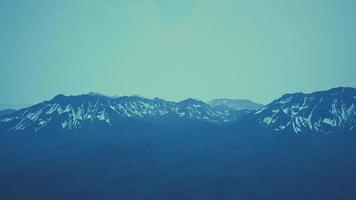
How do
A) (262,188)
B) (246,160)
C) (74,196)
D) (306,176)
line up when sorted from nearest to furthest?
(74,196) → (262,188) → (306,176) → (246,160)

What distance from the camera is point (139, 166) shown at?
588ft

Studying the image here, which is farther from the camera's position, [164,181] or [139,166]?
[139,166]

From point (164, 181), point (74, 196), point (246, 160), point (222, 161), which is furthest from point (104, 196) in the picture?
point (246, 160)

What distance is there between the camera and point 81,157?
189000mm

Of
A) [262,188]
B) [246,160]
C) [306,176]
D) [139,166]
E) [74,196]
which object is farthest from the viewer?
[246,160]

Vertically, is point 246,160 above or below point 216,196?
above

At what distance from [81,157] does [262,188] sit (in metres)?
106

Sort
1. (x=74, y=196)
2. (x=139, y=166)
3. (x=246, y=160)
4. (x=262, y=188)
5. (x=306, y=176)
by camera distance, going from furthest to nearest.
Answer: (x=246, y=160)
(x=139, y=166)
(x=306, y=176)
(x=262, y=188)
(x=74, y=196)

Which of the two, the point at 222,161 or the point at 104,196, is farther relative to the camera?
the point at 222,161

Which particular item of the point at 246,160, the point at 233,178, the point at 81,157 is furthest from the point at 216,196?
the point at 81,157

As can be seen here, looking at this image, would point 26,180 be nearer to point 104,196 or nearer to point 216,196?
point 104,196

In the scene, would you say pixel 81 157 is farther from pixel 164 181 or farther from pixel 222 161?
pixel 222 161

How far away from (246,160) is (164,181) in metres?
58.7

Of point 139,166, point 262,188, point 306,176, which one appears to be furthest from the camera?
point 139,166
